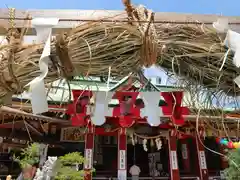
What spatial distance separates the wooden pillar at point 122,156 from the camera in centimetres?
681

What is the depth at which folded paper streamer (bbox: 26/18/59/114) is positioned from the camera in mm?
971

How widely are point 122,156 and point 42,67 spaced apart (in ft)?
20.5

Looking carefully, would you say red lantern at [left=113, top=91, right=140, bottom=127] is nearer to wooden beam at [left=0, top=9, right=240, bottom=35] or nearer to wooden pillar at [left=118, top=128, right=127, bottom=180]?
wooden pillar at [left=118, top=128, right=127, bottom=180]

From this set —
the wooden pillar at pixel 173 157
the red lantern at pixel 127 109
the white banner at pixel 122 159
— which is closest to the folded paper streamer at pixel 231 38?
the red lantern at pixel 127 109

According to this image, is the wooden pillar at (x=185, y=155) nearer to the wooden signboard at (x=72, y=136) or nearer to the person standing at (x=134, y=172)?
the person standing at (x=134, y=172)

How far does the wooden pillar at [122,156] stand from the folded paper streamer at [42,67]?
6.08m

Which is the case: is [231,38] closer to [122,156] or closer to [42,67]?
[42,67]

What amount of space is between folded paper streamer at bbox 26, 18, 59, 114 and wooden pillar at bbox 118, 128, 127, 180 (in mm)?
6083

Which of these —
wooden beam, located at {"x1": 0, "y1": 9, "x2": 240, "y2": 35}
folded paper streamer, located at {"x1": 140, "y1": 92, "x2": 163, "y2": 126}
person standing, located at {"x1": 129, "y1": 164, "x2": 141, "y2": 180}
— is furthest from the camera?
person standing, located at {"x1": 129, "y1": 164, "x2": 141, "y2": 180}

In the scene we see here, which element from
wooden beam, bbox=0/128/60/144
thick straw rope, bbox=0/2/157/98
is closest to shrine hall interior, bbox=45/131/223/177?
wooden beam, bbox=0/128/60/144

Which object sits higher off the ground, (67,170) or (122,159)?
(122,159)

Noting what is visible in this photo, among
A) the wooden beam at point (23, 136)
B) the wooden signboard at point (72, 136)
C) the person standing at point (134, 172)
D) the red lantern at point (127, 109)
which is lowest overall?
the person standing at point (134, 172)

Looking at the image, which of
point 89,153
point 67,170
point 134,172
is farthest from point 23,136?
point 67,170

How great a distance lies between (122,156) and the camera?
6973mm
